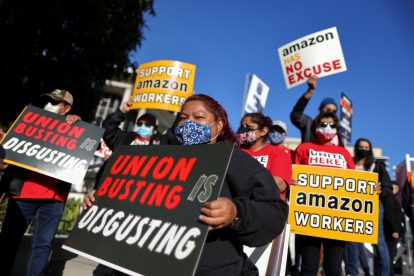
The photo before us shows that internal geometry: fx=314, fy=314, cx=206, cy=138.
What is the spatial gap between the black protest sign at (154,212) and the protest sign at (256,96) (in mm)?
4850

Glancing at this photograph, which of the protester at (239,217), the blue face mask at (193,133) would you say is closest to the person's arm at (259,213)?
the protester at (239,217)

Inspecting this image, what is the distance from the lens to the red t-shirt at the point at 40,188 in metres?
2.99

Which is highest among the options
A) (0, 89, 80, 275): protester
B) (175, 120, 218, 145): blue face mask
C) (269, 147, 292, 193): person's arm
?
(269, 147, 292, 193): person's arm

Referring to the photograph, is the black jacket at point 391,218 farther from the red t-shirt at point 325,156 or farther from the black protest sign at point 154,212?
the black protest sign at point 154,212

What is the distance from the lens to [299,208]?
126 inches

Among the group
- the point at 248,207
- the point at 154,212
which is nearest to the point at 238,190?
the point at 248,207

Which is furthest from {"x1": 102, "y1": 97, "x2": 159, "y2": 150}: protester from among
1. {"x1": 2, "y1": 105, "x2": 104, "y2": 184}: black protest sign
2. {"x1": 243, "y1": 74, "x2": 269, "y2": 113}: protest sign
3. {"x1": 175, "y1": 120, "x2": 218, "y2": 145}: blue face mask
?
{"x1": 243, "y1": 74, "x2": 269, "y2": 113}: protest sign

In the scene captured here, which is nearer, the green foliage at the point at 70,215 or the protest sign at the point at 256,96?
the protest sign at the point at 256,96

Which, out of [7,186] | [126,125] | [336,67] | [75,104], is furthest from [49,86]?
[336,67]

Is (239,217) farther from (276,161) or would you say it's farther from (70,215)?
(70,215)

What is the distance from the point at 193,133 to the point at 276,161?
56.9 inches

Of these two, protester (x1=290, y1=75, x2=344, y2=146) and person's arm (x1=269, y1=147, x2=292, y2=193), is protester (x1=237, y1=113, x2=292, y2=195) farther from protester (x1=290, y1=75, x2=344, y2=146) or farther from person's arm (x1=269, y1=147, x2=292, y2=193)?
protester (x1=290, y1=75, x2=344, y2=146)

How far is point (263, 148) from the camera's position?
315cm

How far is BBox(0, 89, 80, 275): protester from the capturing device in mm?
2836
